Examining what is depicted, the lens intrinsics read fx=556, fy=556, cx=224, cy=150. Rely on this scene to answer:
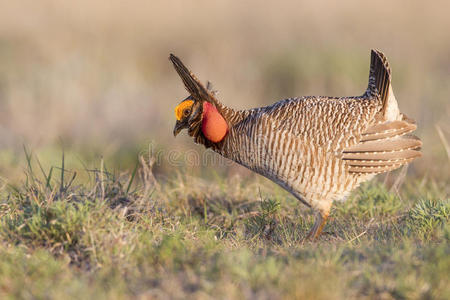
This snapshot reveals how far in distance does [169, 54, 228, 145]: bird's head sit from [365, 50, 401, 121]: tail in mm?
1404

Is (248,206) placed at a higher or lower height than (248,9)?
lower

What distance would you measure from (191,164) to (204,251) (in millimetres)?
4004

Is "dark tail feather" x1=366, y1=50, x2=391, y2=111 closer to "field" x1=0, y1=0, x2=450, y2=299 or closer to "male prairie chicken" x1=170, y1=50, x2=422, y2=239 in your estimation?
"male prairie chicken" x1=170, y1=50, x2=422, y2=239

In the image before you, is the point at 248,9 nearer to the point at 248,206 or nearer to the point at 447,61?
the point at 447,61

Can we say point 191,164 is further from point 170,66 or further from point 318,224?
point 170,66

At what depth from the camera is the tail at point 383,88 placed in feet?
16.2

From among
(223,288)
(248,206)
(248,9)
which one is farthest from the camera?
(248,9)

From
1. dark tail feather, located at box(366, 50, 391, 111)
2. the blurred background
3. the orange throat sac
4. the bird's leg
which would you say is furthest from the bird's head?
the blurred background

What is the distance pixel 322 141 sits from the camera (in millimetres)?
4625

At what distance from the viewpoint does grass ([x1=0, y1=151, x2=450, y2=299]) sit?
3100mm

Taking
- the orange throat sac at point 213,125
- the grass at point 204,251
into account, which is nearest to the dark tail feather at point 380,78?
the grass at point 204,251

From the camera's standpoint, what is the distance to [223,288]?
304 cm

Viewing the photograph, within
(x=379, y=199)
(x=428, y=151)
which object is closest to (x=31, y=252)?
(x=379, y=199)

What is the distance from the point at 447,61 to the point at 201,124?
346 inches
